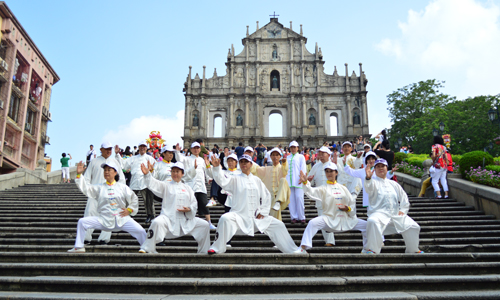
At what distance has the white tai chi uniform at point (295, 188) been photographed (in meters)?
7.56

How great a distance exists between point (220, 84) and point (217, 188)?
28.7 metres

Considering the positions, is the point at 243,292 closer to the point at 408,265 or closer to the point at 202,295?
the point at 202,295

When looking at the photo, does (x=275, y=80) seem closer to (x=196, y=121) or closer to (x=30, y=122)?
(x=196, y=121)

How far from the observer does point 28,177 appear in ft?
50.1

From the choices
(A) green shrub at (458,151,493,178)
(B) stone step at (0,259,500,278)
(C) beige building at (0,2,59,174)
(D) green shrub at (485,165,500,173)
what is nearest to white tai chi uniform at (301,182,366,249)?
(B) stone step at (0,259,500,278)

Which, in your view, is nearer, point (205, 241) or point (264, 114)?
point (205, 241)

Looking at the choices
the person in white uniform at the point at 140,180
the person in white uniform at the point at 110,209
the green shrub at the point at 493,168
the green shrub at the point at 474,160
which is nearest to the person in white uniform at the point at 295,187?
the person in white uniform at the point at 140,180

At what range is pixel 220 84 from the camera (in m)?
36.8

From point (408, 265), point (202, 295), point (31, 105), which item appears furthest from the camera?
point (31, 105)

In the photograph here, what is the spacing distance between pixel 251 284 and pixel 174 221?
189 cm

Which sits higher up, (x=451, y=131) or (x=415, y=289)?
(x=451, y=131)

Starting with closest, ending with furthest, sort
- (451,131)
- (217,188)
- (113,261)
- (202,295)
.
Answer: (202,295) → (113,261) → (217,188) → (451,131)

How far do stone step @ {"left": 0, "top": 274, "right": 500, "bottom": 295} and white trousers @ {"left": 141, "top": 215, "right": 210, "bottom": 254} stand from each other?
Answer: 893 millimetres

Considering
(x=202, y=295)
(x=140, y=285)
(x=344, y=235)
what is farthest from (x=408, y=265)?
(x=140, y=285)
